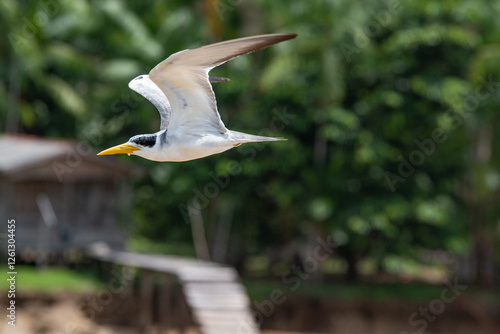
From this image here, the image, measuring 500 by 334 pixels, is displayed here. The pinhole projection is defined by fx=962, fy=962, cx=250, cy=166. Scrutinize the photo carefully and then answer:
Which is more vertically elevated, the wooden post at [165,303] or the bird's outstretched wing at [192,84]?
the bird's outstretched wing at [192,84]

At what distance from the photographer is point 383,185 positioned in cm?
2648

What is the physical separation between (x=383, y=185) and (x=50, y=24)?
37.9 feet

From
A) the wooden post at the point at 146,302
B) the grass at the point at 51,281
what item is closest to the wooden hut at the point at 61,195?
the grass at the point at 51,281

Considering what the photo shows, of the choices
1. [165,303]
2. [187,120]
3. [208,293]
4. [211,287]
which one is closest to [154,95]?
[187,120]

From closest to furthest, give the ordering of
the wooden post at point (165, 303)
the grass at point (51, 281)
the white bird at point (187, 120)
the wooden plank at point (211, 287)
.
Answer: the white bird at point (187, 120) < the wooden plank at point (211, 287) < the grass at point (51, 281) < the wooden post at point (165, 303)

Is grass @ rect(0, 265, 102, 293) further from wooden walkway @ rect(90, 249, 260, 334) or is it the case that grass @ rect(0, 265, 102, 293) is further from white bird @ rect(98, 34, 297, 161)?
white bird @ rect(98, 34, 297, 161)

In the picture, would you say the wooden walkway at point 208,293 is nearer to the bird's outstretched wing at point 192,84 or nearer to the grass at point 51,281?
the grass at point 51,281

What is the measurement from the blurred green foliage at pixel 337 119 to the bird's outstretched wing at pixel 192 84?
16.8 metres

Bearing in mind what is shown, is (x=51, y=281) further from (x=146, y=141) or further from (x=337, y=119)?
(x=146, y=141)

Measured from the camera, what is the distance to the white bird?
7.61 meters

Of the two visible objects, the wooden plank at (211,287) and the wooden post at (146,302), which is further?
the wooden post at (146,302)

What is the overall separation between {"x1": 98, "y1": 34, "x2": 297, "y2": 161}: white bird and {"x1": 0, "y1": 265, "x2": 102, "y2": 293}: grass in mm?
15696

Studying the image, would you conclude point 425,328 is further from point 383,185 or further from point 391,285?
point 383,185

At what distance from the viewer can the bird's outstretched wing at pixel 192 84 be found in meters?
7.35
